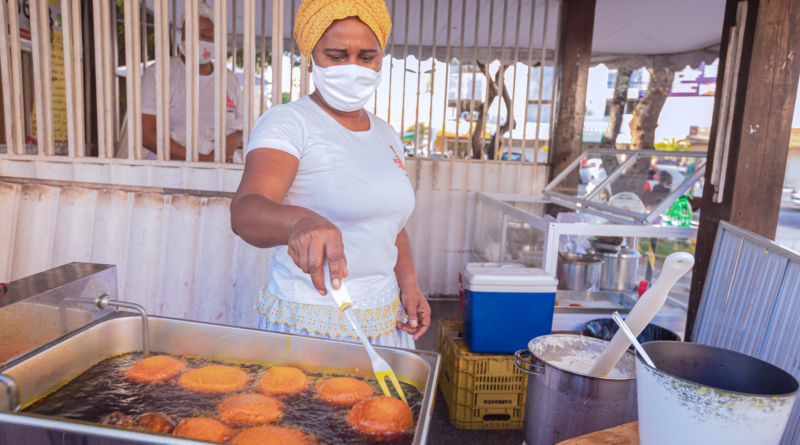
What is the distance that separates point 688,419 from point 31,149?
12.6 ft

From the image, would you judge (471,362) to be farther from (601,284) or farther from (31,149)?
(31,149)

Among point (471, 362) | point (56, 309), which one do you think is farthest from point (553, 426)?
point (56, 309)

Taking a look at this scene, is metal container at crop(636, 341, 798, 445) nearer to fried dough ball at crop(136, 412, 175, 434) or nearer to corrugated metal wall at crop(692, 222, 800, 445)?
fried dough ball at crop(136, 412, 175, 434)

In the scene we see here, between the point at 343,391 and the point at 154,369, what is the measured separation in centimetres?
43

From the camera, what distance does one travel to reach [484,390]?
9.02ft

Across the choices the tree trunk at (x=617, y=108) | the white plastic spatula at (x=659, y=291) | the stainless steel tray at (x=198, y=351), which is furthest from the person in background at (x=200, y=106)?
the tree trunk at (x=617, y=108)

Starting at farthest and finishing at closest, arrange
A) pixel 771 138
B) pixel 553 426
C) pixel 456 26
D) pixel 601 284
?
1. pixel 456 26
2. pixel 601 284
3. pixel 771 138
4. pixel 553 426

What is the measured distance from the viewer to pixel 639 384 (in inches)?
35.6

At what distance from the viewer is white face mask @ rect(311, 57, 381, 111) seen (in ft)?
4.88

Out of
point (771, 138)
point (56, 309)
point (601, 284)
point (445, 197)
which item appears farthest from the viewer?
point (445, 197)

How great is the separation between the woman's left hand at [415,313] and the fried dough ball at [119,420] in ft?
3.01

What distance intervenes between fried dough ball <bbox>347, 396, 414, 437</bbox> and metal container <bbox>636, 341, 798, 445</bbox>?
0.44 m

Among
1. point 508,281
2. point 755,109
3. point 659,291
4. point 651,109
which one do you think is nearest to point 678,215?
point 755,109

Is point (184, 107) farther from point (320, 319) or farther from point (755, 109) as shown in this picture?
point (755, 109)
